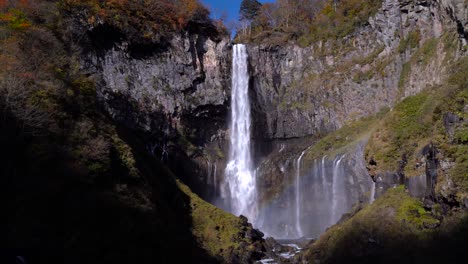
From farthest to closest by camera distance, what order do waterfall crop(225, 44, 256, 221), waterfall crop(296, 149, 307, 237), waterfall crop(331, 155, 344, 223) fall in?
waterfall crop(225, 44, 256, 221) < waterfall crop(296, 149, 307, 237) < waterfall crop(331, 155, 344, 223)

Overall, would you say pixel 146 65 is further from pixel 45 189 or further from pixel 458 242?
pixel 458 242

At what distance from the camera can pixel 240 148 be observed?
38.2 meters

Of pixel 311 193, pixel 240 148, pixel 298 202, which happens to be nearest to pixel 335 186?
pixel 311 193

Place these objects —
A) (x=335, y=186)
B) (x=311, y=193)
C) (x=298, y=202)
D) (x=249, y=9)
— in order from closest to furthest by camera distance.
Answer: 1. (x=335, y=186)
2. (x=311, y=193)
3. (x=298, y=202)
4. (x=249, y=9)

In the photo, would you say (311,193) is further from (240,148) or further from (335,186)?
(240,148)

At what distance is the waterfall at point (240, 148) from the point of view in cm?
3634

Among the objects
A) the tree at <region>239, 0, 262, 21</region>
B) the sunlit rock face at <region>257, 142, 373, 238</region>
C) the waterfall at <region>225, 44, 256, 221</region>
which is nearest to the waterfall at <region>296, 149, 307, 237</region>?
the sunlit rock face at <region>257, 142, 373, 238</region>

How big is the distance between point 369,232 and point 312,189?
13.4 metres

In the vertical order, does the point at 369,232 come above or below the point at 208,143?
below

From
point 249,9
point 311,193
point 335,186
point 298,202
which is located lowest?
point 298,202

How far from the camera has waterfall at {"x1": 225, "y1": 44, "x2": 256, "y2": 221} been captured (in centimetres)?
3634

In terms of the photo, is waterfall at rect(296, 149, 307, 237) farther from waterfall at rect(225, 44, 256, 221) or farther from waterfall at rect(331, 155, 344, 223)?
waterfall at rect(225, 44, 256, 221)

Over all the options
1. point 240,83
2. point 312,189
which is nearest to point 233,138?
point 240,83

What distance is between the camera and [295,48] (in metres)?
41.4
